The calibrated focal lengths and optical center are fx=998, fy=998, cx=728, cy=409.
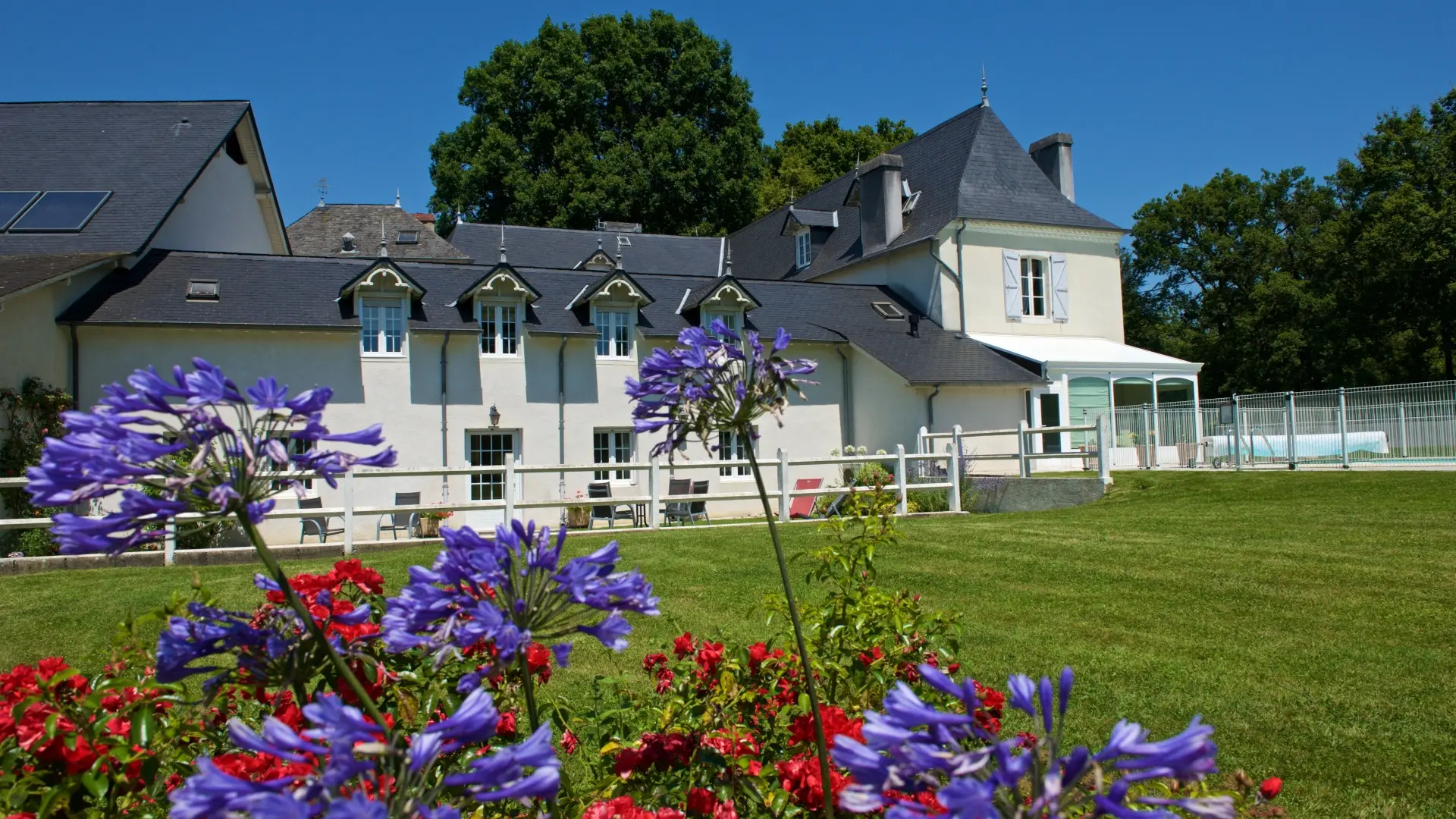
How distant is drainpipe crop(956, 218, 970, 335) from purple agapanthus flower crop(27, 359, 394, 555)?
2399cm

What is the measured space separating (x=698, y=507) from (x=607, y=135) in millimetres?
23423

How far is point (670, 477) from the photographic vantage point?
Result: 1994cm

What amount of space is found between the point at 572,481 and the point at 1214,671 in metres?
16.1

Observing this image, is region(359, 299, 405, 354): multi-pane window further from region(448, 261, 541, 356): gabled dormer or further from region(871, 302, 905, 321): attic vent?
region(871, 302, 905, 321): attic vent

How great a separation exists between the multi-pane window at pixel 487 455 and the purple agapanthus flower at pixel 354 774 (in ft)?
64.4

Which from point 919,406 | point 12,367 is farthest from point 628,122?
point 12,367

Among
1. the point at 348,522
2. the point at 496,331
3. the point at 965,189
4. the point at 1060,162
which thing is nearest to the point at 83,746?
the point at 348,522

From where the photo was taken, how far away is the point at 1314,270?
45.0 m

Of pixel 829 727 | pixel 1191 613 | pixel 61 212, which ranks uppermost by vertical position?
pixel 61 212

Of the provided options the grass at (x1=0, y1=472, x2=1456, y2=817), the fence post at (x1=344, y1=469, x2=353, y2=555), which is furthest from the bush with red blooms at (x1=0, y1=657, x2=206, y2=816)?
the fence post at (x1=344, y1=469, x2=353, y2=555)

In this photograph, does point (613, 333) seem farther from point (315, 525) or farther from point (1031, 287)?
point (1031, 287)

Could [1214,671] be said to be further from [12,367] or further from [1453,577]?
[12,367]

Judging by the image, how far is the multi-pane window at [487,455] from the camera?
2031 cm

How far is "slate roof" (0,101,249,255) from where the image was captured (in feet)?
61.9
